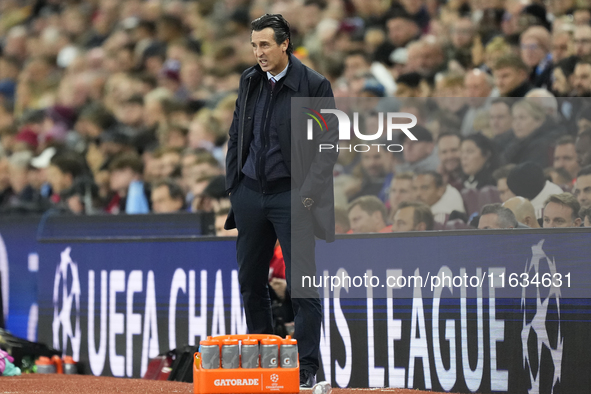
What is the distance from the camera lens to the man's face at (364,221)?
616 cm

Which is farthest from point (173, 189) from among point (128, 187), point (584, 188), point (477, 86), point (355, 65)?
point (584, 188)

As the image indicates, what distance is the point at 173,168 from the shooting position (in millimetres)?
8680

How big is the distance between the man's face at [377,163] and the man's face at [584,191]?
1653 mm

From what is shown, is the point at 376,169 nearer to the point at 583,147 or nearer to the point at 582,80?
the point at 583,147

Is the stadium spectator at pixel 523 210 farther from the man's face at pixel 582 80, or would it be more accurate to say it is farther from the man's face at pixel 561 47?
the man's face at pixel 561 47

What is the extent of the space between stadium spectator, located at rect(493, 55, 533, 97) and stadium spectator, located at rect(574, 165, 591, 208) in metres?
1.74

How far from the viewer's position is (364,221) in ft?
20.3

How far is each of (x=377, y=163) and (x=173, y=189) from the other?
2033 mm

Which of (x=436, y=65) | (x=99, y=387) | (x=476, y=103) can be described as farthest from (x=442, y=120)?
(x=99, y=387)

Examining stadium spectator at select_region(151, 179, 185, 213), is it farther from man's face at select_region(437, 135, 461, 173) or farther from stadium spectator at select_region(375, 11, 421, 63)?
stadium spectator at select_region(375, 11, 421, 63)

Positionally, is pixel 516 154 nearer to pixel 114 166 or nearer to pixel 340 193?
pixel 340 193

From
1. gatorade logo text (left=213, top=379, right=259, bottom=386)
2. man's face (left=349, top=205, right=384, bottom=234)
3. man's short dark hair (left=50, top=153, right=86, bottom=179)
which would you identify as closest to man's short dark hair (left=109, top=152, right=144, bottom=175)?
man's short dark hair (left=50, top=153, right=86, bottom=179)

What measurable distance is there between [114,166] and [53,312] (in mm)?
1764

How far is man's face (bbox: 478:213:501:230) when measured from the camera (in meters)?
5.67
